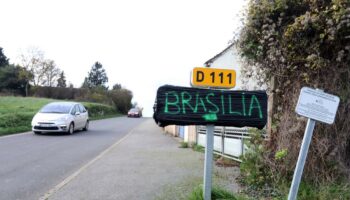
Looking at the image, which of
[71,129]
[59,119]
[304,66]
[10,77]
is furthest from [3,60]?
[304,66]

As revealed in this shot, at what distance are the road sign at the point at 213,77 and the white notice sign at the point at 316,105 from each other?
115 centimetres

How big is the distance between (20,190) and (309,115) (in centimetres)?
521

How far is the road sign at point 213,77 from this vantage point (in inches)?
207

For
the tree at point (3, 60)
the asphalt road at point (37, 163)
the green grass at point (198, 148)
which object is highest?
the tree at point (3, 60)

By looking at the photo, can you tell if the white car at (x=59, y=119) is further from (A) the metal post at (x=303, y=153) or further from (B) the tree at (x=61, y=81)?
(B) the tree at (x=61, y=81)

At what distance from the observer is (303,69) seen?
6.98 metres

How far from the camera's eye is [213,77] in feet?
17.4

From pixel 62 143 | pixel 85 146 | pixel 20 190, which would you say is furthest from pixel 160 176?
pixel 62 143

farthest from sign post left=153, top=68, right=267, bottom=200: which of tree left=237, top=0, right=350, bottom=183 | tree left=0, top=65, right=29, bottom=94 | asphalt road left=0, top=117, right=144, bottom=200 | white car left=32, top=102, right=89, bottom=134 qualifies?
tree left=0, top=65, right=29, bottom=94

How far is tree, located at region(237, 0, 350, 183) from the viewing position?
648 centimetres

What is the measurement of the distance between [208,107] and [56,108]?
15745 mm

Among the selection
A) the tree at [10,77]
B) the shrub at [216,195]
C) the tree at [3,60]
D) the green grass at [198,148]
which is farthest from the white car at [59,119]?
the tree at [3,60]

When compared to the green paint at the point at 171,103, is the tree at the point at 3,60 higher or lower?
higher

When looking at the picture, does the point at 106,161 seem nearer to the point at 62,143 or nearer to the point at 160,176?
the point at 160,176
